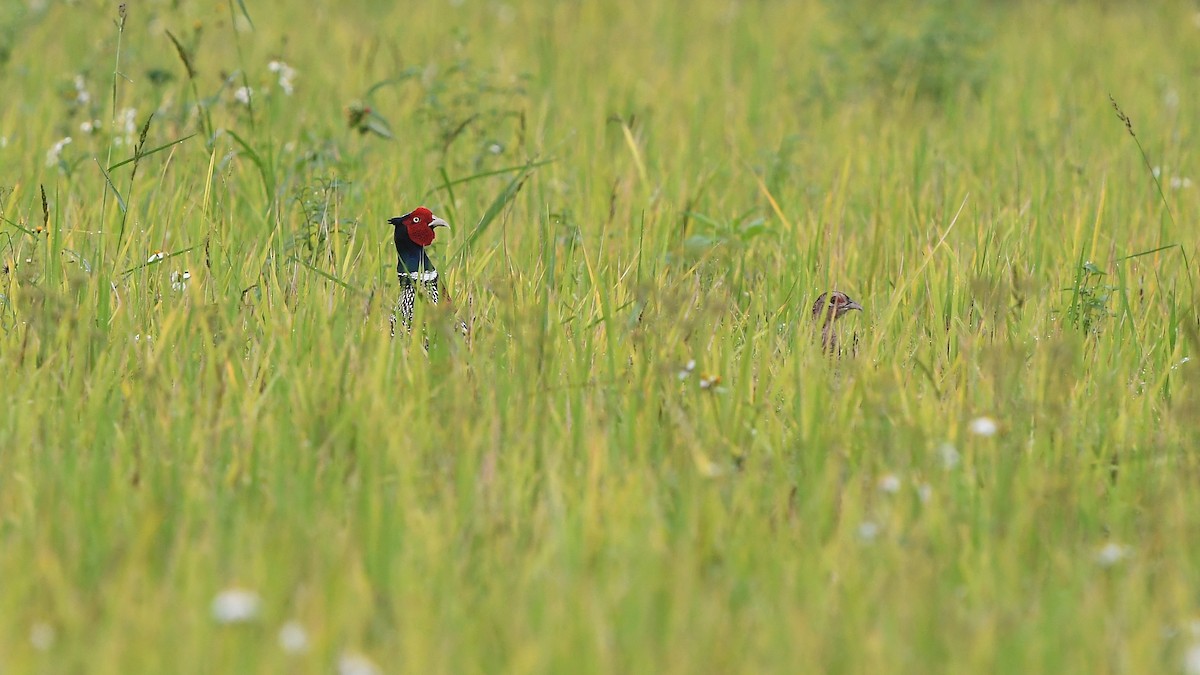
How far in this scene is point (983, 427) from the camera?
8.92ft

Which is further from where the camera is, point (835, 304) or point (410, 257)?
point (410, 257)

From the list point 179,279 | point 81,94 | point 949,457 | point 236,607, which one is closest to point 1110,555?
point 949,457

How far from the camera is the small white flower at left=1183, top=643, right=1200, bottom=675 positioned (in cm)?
198

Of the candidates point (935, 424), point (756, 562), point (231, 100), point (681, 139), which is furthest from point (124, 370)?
point (681, 139)

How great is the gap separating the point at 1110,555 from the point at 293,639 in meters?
1.33

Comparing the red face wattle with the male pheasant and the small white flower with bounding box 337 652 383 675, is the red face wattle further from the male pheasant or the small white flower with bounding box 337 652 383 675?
the small white flower with bounding box 337 652 383 675

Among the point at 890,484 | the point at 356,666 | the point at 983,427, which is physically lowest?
the point at 356,666

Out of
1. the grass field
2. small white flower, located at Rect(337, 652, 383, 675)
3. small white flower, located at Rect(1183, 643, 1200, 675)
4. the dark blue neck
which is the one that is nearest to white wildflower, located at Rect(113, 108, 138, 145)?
the grass field

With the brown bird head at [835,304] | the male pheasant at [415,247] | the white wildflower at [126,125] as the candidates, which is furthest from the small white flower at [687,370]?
the white wildflower at [126,125]

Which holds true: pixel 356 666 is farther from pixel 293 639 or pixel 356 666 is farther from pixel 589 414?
pixel 589 414

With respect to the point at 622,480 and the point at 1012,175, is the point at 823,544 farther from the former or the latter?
the point at 1012,175

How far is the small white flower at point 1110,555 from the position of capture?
2.41 metres

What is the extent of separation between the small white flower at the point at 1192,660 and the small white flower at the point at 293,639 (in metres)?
1.21

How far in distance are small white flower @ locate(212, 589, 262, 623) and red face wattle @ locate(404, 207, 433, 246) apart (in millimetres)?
1936
